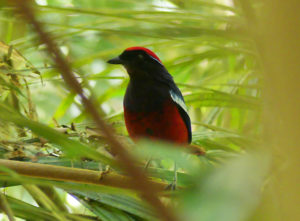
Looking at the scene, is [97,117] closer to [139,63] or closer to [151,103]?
[151,103]

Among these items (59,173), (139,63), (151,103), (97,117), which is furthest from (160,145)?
(139,63)

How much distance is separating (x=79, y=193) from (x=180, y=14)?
91 cm

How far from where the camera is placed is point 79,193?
1.42 meters

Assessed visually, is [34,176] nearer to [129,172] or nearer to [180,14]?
[129,172]

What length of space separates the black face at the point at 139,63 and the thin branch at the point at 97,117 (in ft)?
5.98

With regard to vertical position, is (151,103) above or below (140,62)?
below

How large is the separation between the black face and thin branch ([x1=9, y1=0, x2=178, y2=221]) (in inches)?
71.8

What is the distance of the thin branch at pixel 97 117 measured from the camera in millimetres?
285

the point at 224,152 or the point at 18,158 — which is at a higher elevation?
the point at 18,158

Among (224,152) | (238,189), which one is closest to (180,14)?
(224,152)

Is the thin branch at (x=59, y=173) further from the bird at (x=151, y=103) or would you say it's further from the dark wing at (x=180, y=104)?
the dark wing at (x=180, y=104)

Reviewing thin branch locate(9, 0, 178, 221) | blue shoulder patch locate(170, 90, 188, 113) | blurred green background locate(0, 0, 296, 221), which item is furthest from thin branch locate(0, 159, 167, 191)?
blue shoulder patch locate(170, 90, 188, 113)

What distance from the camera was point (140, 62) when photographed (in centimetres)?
216

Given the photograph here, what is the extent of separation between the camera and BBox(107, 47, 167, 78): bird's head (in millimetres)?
2133
